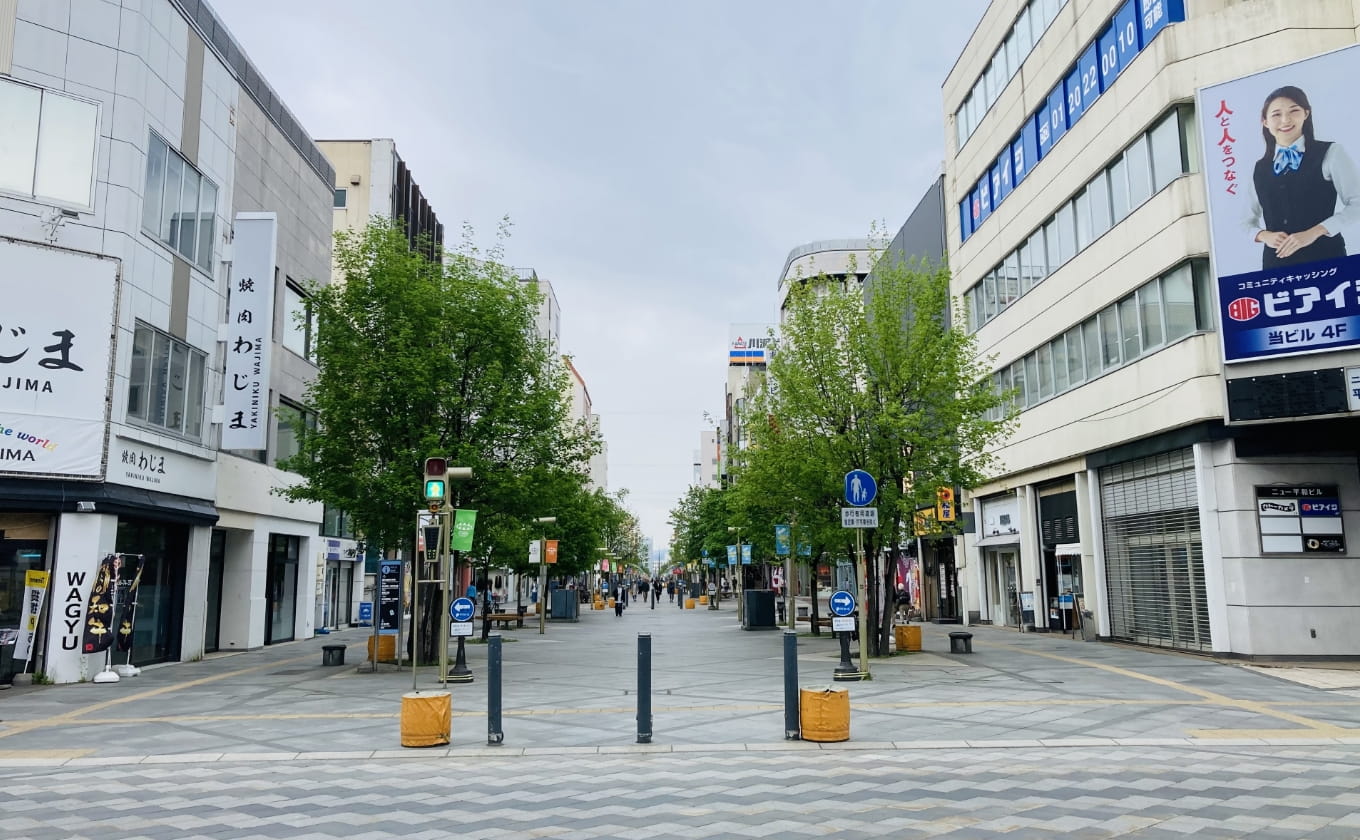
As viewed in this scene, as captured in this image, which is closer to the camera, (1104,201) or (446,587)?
(446,587)

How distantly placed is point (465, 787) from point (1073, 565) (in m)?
23.7

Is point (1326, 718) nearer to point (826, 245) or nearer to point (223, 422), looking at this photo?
point (223, 422)

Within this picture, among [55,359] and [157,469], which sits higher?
[55,359]

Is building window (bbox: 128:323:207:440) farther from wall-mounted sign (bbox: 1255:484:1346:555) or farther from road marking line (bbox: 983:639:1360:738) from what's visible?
wall-mounted sign (bbox: 1255:484:1346:555)

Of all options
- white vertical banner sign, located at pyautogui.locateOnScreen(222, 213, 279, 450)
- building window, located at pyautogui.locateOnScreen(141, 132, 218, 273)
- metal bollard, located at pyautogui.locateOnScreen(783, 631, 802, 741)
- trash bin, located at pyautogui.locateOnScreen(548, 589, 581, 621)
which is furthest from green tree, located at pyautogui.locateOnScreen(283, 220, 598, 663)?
trash bin, located at pyautogui.locateOnScreen(548, 589, 581, 621)

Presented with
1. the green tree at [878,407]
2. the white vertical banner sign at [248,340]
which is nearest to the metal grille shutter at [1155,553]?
the green tree at [878,407]

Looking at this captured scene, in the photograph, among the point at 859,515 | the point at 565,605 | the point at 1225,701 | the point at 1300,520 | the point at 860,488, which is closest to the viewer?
the point at 1225,701

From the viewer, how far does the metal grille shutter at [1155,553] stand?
21.9 m

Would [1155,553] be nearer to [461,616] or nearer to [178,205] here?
[461,616]

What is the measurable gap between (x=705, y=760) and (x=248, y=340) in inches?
726

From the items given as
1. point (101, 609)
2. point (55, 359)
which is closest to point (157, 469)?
point (55, 359)

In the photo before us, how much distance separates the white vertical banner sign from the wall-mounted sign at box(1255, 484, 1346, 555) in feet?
73.9

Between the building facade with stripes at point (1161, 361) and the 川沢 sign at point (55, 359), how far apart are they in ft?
72.7

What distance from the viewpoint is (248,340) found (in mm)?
24672
